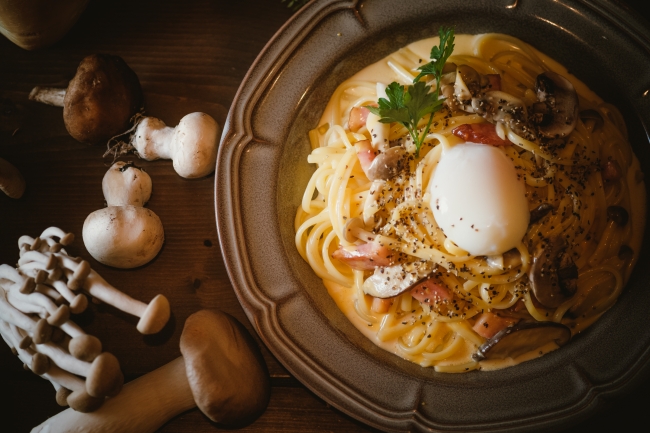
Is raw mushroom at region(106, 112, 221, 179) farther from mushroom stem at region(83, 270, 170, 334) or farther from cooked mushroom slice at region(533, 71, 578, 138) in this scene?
cooked mushroom slice at region(533, 71, 578, 138)

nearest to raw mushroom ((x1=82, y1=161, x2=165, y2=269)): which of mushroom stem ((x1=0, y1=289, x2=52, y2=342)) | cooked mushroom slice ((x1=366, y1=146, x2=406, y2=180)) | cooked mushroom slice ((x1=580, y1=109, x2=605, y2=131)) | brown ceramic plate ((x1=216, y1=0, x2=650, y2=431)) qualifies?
mushroom stem ((x1=0, y1=289, x2=52, y2=342))

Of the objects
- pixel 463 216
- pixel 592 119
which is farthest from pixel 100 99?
pixel 592 119

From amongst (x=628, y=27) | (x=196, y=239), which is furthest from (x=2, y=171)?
(x=628, y=27)

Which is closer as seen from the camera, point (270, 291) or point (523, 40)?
point (270, 291)

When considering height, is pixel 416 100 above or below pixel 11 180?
above

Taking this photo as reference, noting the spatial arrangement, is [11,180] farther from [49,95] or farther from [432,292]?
[432,292]

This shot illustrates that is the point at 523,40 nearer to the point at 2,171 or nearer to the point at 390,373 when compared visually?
the point at 390,373

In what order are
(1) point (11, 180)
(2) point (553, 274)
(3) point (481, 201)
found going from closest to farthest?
(3) point (481, 201)
(2) point (553, 274)
(1) point (11, 180)
